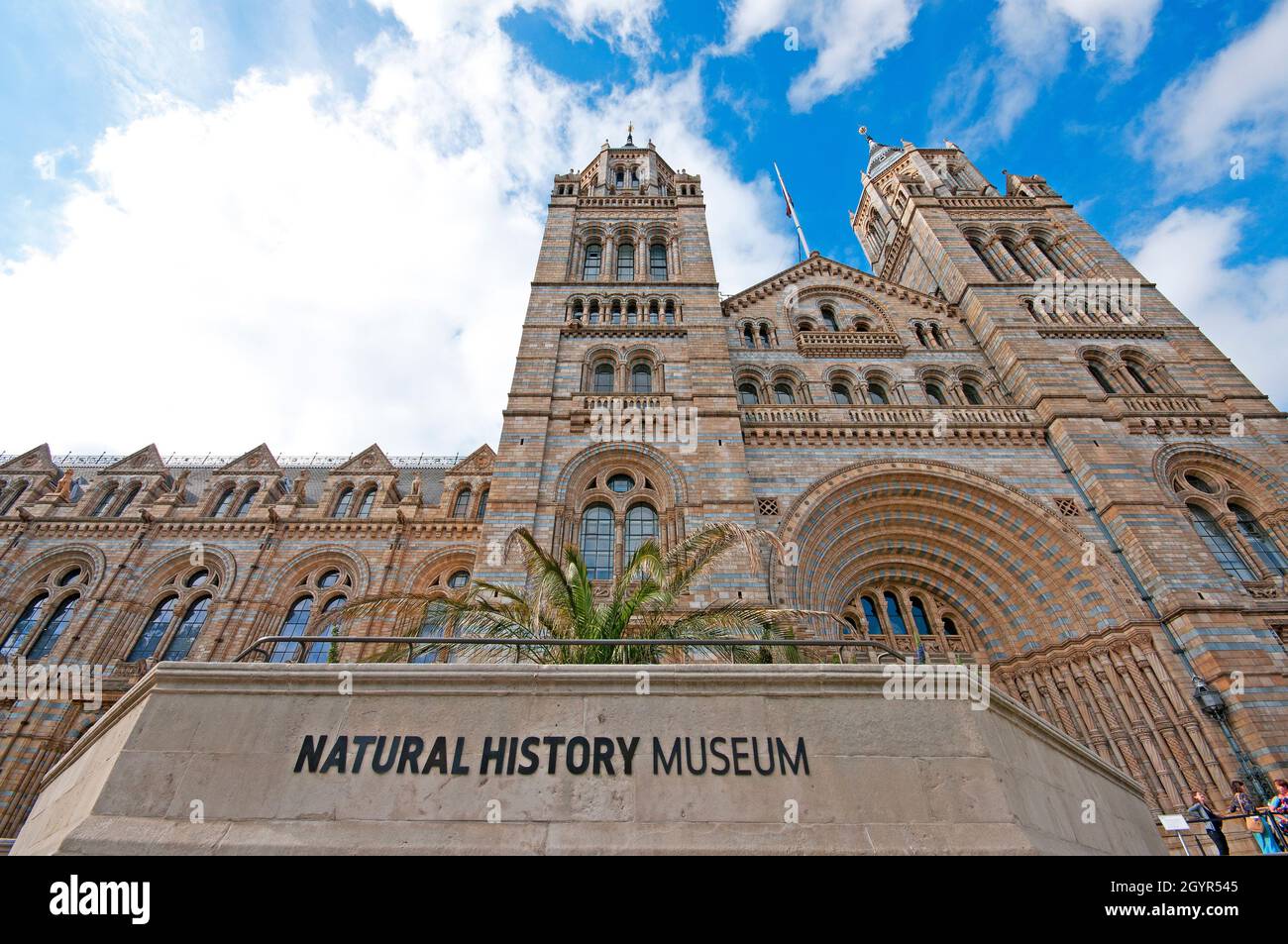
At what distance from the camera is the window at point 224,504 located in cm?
2286

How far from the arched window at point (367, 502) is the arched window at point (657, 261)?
14214 mm

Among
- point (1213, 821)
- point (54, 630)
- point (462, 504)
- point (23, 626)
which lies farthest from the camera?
point (462, 504)

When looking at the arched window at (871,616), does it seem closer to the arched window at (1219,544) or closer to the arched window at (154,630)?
the arched window at (1219,544)

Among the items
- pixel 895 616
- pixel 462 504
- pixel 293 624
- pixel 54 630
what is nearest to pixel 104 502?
pixel 54 630

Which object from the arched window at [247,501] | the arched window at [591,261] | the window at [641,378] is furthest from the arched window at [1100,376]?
the arched window at [247,501]

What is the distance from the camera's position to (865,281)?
952 inches

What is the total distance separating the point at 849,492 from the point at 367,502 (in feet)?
60.3

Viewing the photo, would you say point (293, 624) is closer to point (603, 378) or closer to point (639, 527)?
point (639, 527)

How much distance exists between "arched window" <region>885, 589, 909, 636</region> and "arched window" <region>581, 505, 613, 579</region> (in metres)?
8.46

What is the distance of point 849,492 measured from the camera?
16.6 metres

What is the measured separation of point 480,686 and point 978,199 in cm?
3020

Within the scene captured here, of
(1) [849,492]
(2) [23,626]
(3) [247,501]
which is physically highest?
(3) [247,501]

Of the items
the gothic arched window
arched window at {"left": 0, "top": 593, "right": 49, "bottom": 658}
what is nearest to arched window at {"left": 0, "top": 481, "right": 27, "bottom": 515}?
arched window at {"left": 0, "top": 593, "right": 49, "bottom": 658}

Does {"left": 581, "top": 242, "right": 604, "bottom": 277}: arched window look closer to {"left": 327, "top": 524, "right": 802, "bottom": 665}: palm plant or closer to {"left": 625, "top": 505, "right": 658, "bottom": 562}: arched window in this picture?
{"left": 625, "top": 505, "right": 658, "bottom": 562}: arched window
